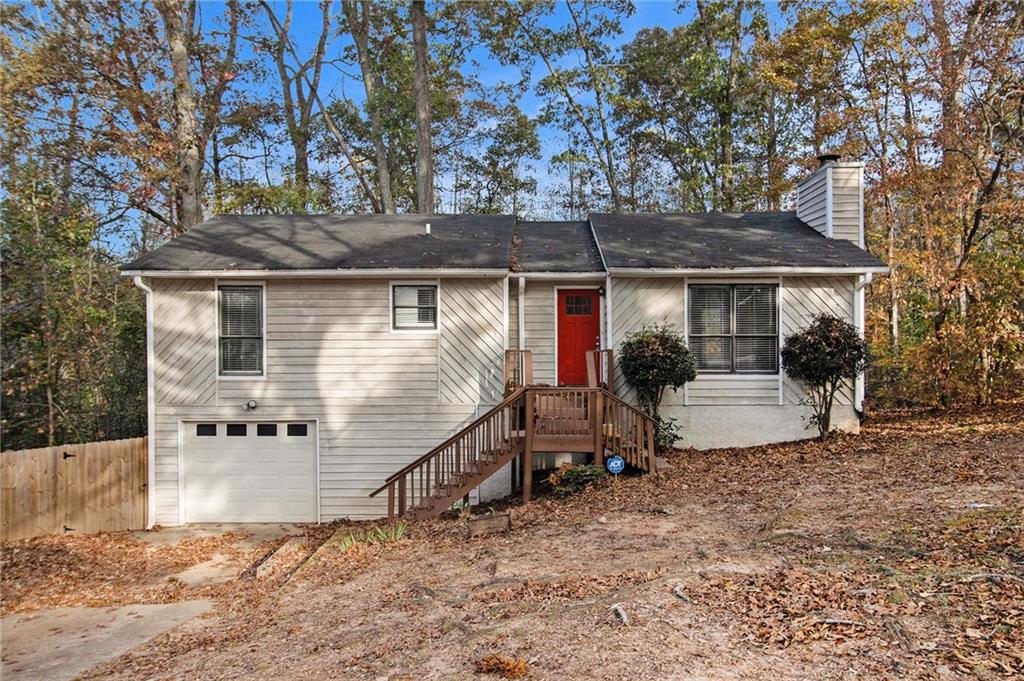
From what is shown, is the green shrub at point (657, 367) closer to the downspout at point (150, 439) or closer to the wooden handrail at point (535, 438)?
the wooden handrail at point (535, 438)

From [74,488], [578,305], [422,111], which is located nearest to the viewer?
[74,488]

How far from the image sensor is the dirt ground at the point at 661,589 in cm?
399

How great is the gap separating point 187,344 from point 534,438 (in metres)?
6.56

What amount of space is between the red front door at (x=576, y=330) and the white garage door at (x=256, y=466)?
4.78 meters

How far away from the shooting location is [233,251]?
12.0 m

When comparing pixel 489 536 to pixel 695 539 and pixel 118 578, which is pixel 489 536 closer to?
pixel 695 539

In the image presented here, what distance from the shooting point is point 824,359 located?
11.1m

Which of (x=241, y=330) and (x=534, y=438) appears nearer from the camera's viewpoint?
(x=534, y=438)

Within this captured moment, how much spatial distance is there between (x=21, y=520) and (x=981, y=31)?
2119 cm

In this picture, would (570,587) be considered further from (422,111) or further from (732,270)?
(422,111)

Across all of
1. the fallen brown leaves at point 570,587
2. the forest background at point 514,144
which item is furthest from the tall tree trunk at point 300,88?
the fallen brown leaves at point 570,587

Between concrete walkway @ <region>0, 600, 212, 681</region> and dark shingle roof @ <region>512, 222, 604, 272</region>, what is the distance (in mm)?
7528

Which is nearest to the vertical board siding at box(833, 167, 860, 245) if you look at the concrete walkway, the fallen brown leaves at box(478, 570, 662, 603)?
the fallen brown leaves at box(478, 570, 662, 603)

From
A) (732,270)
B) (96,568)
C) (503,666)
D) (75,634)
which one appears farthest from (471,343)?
(503,666)
